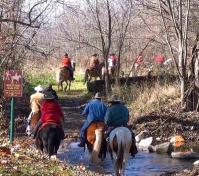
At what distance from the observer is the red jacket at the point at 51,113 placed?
1572 cm

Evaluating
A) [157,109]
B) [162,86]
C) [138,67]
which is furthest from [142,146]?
[138,67]

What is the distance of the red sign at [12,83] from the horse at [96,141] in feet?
8.35

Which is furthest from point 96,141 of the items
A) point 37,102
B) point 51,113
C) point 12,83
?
point 37,102

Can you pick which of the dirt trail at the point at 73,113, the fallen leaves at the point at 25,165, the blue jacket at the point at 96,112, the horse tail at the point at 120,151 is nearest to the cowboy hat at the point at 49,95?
the blue jacket at the point at 96,112

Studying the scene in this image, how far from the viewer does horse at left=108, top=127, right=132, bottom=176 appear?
49.2 feet

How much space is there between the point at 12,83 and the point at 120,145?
3201 millimetres

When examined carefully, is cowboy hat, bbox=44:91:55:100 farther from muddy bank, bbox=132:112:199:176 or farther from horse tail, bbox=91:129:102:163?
muddy bank, bbox=132:112:199:176

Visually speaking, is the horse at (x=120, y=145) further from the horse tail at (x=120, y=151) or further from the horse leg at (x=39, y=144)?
the horse leg at (x=39, y=144)

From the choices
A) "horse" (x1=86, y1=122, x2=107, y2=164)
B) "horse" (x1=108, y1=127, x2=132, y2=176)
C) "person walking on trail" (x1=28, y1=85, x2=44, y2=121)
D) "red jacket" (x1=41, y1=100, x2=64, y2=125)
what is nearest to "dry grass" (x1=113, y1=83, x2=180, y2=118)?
"person walking on trail" (x1=28, y1=85, x2=44, y2=121)

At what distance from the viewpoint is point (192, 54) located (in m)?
22.9

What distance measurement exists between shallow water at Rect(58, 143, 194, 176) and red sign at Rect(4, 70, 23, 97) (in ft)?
9.05

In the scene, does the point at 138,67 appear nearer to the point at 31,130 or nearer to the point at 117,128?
the point at 31,130

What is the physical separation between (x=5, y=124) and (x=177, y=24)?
7.48 metres

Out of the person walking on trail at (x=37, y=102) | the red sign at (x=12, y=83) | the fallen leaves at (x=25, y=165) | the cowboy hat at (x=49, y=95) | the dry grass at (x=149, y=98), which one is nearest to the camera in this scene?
the fallen leaves at (x=25, y=165)
